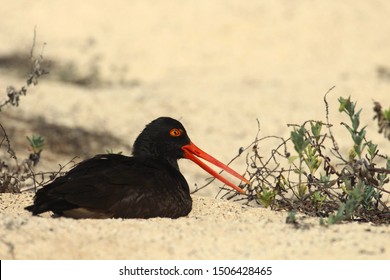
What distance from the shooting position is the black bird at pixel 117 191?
6219 millimetres

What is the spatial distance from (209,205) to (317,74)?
9893mm

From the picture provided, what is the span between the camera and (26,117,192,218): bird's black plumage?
6.21m

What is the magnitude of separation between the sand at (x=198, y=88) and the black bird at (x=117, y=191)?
0.89 ft

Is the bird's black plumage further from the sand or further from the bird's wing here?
the sand

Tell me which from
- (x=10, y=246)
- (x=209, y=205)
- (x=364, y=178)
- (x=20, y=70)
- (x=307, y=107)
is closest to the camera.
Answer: (x=10, y=246)

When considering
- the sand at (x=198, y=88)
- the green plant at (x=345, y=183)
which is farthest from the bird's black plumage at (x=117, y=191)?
the green plant at (x=345, y=183)

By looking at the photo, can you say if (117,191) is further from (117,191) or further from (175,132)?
(175,132)

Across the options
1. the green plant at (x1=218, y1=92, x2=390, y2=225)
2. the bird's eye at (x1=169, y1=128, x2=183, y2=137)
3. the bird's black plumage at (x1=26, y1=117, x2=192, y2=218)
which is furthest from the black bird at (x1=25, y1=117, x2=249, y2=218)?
the green plant at (x1=218, y1=92, x2=390, y2=225)

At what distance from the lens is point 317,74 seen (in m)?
17.1

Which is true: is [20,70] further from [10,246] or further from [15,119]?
[10,246]

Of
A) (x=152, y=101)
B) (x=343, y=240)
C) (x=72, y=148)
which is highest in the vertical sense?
(x=152, y=101)

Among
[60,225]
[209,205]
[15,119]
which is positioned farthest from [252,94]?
[60,225]

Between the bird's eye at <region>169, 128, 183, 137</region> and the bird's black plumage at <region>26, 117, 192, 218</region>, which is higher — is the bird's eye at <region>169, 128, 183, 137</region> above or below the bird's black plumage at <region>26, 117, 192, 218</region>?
above

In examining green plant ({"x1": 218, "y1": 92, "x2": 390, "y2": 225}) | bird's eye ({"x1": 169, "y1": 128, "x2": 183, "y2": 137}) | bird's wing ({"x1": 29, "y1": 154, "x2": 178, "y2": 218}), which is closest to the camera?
green plant ({"x1": 218, "y1": 92, "x2": 390, "y2": 225})
